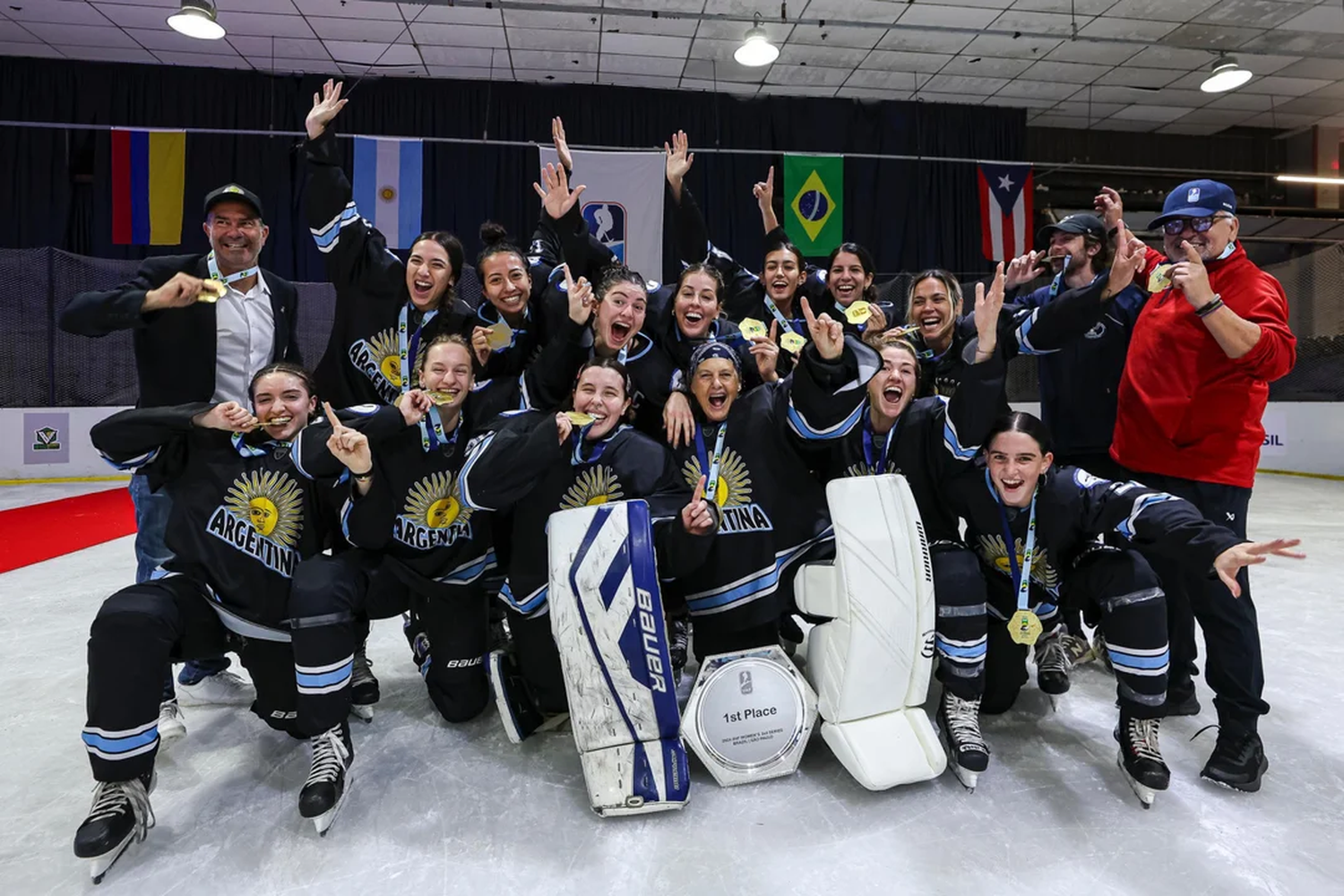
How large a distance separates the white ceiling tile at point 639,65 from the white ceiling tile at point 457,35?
1.21 meters

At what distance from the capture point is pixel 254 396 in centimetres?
202

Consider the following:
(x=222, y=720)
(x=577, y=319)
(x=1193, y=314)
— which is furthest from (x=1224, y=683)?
(x=222, y=720)

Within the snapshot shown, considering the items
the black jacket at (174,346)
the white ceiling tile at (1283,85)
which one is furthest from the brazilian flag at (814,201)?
the black jacket at (174,346)

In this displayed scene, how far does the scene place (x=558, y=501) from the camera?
6.89 feet

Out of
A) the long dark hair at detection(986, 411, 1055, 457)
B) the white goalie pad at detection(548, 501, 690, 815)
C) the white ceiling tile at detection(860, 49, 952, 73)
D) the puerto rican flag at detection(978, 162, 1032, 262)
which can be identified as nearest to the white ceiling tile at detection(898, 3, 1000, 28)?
the white ceiling tile at detection(860, 49, 952, 73)

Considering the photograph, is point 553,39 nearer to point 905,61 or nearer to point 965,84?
point 905,61

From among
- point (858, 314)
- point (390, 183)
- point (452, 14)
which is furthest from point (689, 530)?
point (390, 183)

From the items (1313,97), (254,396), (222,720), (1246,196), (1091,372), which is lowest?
(222,720)

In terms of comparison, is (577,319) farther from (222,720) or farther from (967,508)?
(222,720)

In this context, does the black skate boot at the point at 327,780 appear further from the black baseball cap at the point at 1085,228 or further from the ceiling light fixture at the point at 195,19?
the ceiling light fixture at the point at 195,19

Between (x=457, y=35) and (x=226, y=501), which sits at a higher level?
(x=457, y=35)

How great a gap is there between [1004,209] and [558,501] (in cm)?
923

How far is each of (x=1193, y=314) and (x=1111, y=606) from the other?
89 centimetres

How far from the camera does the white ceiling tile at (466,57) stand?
314 inches
